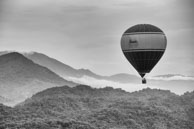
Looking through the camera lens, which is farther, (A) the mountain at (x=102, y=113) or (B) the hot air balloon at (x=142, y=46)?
(A) the mountain at (x=102, y=113)

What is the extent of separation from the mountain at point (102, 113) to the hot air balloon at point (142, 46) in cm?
4397

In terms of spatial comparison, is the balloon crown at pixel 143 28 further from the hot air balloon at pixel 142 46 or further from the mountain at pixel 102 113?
the mountain at pixel 102 113

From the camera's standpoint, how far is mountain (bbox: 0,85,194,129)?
126 m

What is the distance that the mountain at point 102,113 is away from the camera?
12636 cm

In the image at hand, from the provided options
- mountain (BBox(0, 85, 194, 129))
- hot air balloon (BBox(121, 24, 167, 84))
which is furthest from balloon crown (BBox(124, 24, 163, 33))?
mountain (BBox(0, 85, 194, 129))

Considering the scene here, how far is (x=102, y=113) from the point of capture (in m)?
146

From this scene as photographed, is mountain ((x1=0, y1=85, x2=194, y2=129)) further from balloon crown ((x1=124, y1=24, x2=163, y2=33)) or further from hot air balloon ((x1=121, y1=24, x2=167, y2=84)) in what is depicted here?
balloon crown ((x1=124, y1=24, x2=163, y2=33))

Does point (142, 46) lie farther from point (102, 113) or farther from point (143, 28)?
point (102, 113)

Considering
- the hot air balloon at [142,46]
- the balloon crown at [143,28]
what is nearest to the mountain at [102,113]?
the hot air balloon at [142,46]

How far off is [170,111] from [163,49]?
75.6 metres

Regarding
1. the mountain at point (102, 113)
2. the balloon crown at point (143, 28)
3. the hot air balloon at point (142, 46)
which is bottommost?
Answer: the mountain at point (102, 113)

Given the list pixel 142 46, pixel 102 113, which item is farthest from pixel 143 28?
pixel 102 113

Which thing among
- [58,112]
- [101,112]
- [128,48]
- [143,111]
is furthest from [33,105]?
[128,48]

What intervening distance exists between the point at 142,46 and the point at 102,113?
65920 mm
